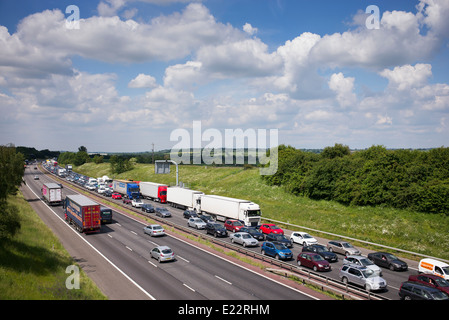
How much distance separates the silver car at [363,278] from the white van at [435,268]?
19.5 feet

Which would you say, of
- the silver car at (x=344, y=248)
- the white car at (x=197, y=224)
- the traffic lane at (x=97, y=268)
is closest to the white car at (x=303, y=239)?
the silver car at (x=344, y=248)

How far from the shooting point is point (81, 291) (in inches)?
751

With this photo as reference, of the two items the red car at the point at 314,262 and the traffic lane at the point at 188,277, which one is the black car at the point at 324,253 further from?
the traffic lane at the point at 188,277

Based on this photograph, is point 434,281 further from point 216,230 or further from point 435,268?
point 216,230

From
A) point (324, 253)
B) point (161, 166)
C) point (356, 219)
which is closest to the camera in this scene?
point (324, 253)

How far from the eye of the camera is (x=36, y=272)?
21.9 meters

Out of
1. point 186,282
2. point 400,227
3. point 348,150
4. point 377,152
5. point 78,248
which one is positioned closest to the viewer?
point 186,282

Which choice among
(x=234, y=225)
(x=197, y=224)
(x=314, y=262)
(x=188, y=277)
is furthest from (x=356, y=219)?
(x=188, y=277)

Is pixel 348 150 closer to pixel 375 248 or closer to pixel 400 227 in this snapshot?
pixel 400 227

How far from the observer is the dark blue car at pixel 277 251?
1109 inches

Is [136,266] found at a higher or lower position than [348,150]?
lower

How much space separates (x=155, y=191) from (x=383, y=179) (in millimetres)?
45865
